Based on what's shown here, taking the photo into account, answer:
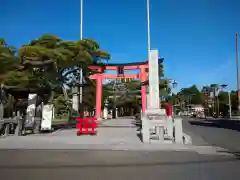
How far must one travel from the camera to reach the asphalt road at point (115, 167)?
6.93 meters

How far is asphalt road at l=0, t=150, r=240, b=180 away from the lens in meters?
6.93

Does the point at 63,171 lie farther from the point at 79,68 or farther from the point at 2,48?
the point at 79,68

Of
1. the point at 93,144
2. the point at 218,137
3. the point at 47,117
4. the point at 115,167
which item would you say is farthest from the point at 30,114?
the point at 115,167

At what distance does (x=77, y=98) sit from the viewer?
1214 inches

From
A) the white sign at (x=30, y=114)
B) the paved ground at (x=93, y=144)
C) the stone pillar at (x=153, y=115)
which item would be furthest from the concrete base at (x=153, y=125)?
the white sign at (x=30, y=114)

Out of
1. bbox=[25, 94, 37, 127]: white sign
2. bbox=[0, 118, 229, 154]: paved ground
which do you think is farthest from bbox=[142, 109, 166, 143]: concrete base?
bbox=[25, 94, 37, 127]: white sign

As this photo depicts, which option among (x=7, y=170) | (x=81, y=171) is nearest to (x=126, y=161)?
(x=81, y=171)

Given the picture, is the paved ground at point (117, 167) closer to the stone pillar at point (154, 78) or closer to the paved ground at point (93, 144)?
the paved ground at point (93, 144)

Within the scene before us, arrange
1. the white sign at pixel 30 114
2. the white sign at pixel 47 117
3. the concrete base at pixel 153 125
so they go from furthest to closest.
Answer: the white sign at pixel 47 117 → the white sign at pixel 30 114 → the concrete base at pixel 153 125

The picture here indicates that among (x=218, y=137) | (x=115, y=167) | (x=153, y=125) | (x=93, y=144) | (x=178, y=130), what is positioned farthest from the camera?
(x=218, y=137)

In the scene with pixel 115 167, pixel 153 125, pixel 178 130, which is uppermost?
pixel 153 125

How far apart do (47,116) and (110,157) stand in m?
12.3

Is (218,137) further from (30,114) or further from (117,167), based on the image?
(30,114)

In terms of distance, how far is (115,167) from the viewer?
8109 mm
